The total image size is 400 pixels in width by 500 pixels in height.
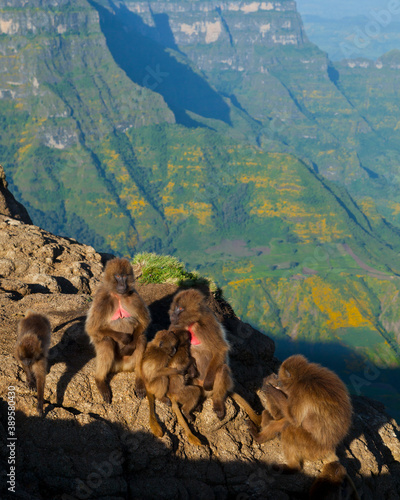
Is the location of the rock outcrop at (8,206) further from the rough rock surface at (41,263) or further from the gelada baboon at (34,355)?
the gelada baboon at (34,355)

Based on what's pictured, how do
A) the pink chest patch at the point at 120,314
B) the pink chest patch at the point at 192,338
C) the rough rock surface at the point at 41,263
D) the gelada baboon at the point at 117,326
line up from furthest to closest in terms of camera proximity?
the rough rock surface at the point at 41,263 → the pink chest patch at the point at 120,314 → the pink chest patch at the point at 192,338 → the gelada baboon at the point at 117,326

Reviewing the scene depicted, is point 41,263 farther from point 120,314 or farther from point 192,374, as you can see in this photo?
point 192,374

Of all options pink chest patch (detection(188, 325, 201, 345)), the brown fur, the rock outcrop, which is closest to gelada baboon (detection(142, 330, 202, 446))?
pink chest patch (detection(188, 325, 201, 345))

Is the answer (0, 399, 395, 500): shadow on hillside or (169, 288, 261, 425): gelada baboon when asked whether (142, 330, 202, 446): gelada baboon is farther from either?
(0, 399, 395, 500): shadow on hillside

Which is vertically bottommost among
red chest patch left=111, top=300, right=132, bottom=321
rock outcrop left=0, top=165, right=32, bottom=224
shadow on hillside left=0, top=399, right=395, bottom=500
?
rock outcrop left=0, top=165, right=32, bottom=224

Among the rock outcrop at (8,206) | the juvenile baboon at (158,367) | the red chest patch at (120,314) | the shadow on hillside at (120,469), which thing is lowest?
the rock outcrop at (8,206)

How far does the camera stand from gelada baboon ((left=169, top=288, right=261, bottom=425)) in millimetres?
8633

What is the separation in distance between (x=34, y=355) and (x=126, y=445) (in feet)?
6.85

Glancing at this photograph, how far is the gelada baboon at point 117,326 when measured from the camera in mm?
8523

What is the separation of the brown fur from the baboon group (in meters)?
0.02

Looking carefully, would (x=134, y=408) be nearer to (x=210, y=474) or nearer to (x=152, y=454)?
(x=152, y=454)

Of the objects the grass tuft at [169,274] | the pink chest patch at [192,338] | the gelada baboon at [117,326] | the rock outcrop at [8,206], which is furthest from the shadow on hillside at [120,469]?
the rock outcrop at [8,206]

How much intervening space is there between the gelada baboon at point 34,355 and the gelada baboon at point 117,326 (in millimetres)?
898

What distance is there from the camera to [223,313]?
44.4 ft
